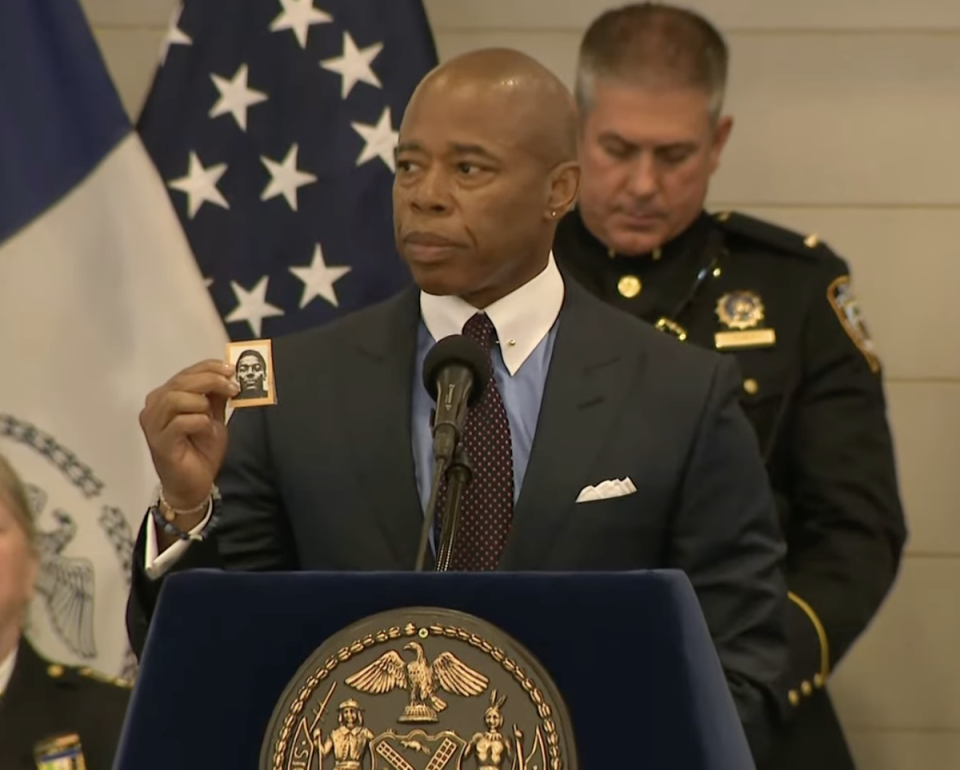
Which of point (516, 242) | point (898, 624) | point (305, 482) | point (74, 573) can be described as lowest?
point (898, 624)

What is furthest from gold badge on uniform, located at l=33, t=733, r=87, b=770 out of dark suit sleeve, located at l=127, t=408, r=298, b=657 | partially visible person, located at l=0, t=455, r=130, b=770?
dark suit sleeve, located at l=127, t=408, r=298, b=657

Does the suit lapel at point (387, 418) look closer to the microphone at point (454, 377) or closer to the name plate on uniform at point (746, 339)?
the microphone at point (454, 377)

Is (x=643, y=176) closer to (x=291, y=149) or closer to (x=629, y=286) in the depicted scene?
(x=629, y=286)

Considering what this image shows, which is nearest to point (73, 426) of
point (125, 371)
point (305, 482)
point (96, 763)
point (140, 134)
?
point (125, 371)

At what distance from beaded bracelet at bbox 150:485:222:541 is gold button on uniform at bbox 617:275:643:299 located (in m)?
1.13

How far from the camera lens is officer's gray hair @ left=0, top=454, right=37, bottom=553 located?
2.31 meters

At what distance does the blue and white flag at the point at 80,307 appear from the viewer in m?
3.09

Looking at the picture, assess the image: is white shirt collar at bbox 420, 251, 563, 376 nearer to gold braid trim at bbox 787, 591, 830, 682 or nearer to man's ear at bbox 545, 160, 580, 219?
man's ear at bbox 545, 160, 580, 219

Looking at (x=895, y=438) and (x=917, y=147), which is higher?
(x=917, y=147)

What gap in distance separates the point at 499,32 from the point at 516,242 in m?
1.56

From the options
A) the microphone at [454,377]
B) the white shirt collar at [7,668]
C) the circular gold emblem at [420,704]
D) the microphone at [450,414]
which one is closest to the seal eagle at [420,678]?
the circular gold emblem at [420,704]

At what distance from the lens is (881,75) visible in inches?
136

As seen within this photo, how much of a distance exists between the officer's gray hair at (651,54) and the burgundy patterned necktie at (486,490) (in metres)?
0.92

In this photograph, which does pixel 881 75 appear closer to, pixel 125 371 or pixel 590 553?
pixel 125 371
